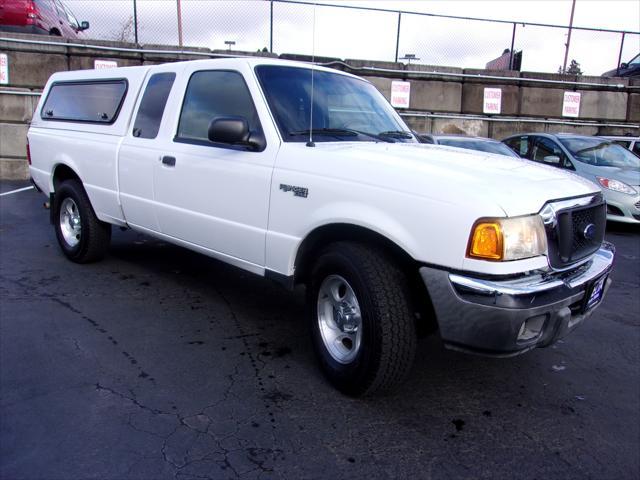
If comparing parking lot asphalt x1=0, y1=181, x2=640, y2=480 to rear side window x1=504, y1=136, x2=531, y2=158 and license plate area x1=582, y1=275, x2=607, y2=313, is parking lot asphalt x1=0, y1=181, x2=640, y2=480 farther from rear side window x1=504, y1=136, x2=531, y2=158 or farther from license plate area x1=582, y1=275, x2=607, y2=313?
rear side window x1=504, y1=136, x2=531, y2=158

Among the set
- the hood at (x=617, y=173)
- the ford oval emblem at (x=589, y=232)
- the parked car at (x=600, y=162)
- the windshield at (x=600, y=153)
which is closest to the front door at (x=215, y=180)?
the ford oval emblem at (x=589, y=232)

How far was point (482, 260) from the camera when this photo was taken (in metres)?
2.54

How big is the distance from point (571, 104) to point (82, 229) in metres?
14.0

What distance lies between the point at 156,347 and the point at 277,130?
1.73 m

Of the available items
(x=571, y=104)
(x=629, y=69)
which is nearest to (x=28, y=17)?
(x=571, y=104)

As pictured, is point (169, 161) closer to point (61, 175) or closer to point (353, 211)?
point (353, 211)

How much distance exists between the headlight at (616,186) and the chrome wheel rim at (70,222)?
7595 millimetres

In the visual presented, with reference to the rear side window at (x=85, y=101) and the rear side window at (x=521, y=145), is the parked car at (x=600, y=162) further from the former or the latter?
the rear side window at (x=85, y=101)

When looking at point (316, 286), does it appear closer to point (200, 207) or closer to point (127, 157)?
point (200, 207)

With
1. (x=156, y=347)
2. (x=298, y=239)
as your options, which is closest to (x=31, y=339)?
(x=156, y=347)

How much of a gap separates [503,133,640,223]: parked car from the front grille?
5.78m

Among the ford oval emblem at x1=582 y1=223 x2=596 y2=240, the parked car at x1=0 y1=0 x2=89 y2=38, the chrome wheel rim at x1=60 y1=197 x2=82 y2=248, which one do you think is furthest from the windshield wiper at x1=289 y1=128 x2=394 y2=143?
the parked car at x1=0 y1=0 x2=89 y2=38

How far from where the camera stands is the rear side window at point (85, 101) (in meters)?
5.10

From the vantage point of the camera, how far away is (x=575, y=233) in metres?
2.95
